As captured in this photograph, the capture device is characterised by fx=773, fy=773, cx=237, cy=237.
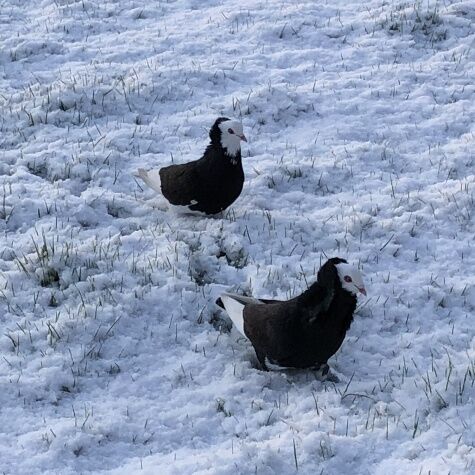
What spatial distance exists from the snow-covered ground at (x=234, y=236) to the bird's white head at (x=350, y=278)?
0.74 meters

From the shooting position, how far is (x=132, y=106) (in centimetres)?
1017

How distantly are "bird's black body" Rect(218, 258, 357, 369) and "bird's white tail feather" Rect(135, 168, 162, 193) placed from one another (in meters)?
2.71

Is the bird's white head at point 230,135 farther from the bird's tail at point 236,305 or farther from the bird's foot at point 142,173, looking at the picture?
the bird's tail at point 236,305

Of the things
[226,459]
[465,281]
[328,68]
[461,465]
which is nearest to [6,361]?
[226,459]

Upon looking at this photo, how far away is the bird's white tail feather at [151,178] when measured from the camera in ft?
26.0

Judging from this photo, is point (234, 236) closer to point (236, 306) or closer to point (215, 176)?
point (215, 176)

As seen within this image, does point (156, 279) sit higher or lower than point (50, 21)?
lower

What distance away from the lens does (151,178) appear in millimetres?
8031

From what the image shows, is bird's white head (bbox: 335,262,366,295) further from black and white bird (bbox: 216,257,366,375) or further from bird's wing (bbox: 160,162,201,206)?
bird's wing (bbox: 160,162,201,206)

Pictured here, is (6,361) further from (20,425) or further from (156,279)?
(156,279)

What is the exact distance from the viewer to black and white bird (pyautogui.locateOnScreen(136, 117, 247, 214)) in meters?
7.44

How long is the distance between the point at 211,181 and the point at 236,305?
5.73 feet

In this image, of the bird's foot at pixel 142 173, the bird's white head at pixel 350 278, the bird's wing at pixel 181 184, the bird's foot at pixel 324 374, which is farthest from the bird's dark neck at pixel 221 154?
the bird's foot at pixel 324 374

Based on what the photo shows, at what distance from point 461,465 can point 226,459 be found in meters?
1.43
